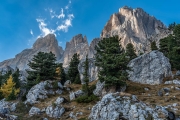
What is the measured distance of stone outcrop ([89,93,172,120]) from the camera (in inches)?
700

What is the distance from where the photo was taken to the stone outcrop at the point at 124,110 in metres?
17.8

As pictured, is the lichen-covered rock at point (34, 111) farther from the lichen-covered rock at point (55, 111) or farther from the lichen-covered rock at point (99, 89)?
the lichen-covered rock at point (99, 89)

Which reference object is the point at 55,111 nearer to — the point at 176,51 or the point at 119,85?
the point at 119,85

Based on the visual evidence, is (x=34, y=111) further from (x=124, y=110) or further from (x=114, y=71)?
(x=124, y=110)

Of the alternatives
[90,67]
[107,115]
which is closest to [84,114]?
[107,115]

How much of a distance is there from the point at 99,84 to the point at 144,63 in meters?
14.4

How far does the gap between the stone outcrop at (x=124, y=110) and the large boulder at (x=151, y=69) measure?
22.3 meters

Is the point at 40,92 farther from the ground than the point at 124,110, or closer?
farther from the ground

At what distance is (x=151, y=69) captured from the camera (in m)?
42.0

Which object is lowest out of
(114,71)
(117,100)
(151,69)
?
(117,100)

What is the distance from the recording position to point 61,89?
41.5m

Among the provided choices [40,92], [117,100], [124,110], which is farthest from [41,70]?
[124,110]

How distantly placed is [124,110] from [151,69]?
2615 cm

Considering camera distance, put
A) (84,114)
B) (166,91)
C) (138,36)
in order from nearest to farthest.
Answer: (84,114) < (166,91) < (138,36)
